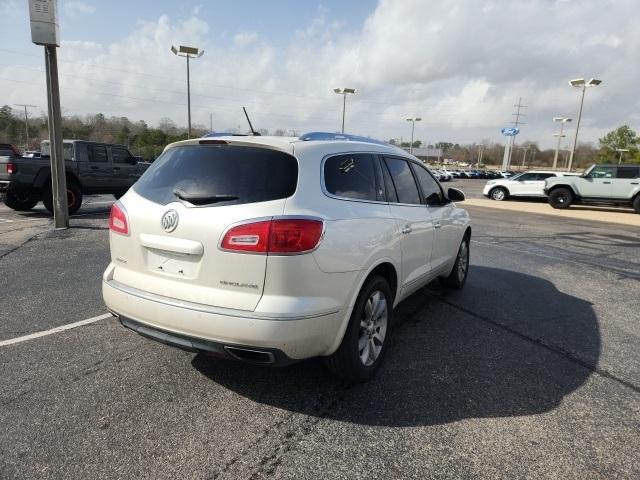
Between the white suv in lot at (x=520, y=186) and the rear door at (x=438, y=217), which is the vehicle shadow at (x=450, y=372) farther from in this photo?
the white suv in lot at (x=520, y=186)

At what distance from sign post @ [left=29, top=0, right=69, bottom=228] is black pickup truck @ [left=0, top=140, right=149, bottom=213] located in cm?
173

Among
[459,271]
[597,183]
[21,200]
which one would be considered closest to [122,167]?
[21,200]

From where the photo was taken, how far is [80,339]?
374 centimetres

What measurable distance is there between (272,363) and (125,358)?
153 cm

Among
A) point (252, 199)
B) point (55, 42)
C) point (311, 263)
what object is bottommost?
point (311, 263)

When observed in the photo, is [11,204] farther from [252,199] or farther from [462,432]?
[462,432]

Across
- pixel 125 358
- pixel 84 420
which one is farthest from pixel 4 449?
pixel 125 358

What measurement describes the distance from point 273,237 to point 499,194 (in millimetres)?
24086

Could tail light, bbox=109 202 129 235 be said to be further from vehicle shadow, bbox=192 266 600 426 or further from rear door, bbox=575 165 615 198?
rear door, bbox=575 165 615 198

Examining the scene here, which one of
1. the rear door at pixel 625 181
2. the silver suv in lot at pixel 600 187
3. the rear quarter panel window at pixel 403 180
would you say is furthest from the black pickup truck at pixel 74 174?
the rear door at pixel 625 181

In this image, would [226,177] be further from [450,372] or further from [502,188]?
[502,188]

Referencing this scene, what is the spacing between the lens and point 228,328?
2.49 metres

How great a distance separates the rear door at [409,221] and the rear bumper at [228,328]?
118 centimetres

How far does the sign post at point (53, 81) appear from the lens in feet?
28.5
